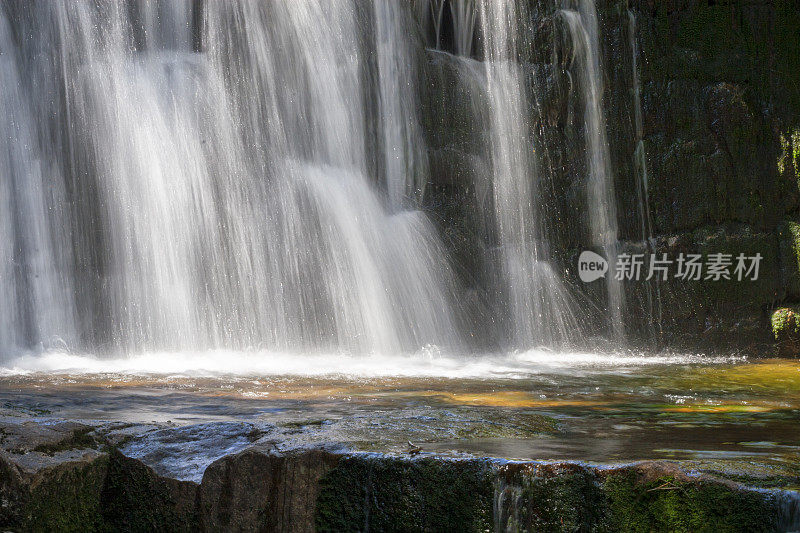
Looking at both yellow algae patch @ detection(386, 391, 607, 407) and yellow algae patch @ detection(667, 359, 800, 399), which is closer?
yellow algae patch @ detection(386, 391, 607, 407)

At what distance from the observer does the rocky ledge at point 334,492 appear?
9.02ft

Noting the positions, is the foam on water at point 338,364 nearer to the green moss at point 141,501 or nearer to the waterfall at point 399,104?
the waterfall at point 399,104

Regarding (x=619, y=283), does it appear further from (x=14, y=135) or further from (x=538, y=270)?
(x=14, y=135)

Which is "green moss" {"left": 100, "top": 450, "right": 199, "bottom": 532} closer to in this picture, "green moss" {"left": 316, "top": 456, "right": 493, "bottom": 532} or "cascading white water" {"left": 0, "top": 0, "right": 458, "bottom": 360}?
"green moss" {"left": 316, "top": 456, "right": 493, "bottom": 532}

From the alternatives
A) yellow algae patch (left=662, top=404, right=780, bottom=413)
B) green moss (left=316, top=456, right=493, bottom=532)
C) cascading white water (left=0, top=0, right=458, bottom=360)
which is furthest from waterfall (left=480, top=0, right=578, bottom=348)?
green moss (left=316, top=456, right=493, bottom=532)

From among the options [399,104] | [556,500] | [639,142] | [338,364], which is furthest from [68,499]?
[639,142]

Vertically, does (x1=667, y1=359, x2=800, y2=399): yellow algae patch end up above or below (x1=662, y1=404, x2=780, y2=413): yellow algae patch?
below

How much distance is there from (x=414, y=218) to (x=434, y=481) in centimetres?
705

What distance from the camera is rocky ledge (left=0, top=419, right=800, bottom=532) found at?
2.75 meters

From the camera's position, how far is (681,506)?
2.73m

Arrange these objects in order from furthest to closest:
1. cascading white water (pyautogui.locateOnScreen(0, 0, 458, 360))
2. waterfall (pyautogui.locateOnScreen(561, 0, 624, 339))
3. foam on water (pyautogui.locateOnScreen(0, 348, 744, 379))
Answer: waterfall (pyautogui.locateOnScreen(561, 0, 624, 339)) → cascading white water (pyautogui.locateOnScreen(0, 0, 458, 360)) → foam on water (pyautogui.locateOnScreen(0, 348, 744, 379))

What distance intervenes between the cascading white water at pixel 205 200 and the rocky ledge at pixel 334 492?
5.54 meters

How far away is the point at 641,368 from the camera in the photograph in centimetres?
773

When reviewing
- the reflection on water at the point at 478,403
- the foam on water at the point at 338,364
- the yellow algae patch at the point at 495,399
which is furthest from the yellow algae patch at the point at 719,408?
the foam on water at the point at 338,364
